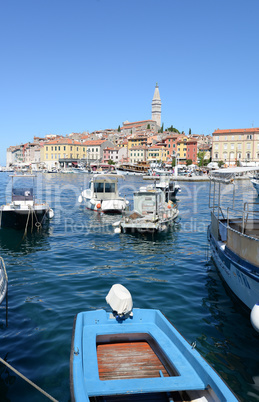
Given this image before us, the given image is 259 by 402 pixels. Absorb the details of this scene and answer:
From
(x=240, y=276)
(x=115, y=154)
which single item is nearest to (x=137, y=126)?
(x=115, y=154)

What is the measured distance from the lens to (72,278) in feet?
42.1

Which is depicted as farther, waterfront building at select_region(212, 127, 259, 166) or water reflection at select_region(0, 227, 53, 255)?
waterfront building at select_region(212, 127, 259, 166)

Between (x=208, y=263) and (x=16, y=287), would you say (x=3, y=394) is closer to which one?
(x=16, y=287)

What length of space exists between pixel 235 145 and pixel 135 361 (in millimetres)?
112453

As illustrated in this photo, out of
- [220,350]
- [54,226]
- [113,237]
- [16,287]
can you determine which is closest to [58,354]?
[220,350]

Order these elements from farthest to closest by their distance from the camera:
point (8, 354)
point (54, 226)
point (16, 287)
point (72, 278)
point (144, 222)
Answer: point (54, 226) < point (144, 222) < point (72, 278) < point (16, 287) < point (8, 354)

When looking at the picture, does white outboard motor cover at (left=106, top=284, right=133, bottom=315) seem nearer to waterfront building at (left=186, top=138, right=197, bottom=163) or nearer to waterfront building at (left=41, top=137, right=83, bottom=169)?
waterfront building at (left=186, top=138, right=197, bottom=163)

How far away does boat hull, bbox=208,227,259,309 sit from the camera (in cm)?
859

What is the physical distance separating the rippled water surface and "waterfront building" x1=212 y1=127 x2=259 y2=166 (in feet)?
315

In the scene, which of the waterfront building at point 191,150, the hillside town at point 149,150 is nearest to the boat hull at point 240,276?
the hillside town at point 149,150

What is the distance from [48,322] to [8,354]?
5.41 ft

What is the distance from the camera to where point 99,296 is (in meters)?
11.0

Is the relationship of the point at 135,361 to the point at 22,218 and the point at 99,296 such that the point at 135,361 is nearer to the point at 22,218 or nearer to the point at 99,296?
the point at 99,296

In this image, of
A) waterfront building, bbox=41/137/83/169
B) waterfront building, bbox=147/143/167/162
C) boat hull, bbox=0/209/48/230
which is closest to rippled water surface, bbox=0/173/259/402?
boat hull, bbox=0/209/48/230
